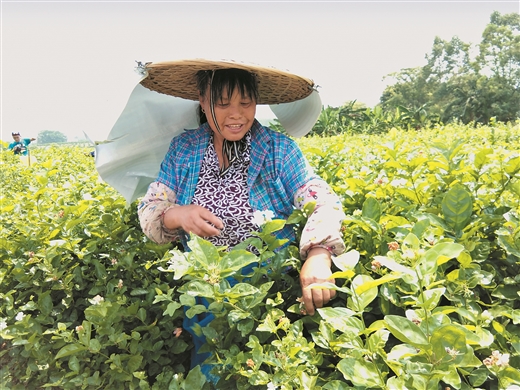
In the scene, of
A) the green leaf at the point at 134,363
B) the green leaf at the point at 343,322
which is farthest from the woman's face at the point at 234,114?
the green leaf at the point at 343,322

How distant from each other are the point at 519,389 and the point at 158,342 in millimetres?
1116

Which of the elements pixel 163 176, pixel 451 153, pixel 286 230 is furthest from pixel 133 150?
pixel 451 153

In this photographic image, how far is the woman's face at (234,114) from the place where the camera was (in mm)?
1599

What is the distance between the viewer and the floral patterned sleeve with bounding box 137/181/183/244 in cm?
161

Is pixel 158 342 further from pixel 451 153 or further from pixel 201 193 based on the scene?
pixel 451 153

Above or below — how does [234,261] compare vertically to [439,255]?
below

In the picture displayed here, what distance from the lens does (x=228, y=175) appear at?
1.71 meters

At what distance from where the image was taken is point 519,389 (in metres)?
0.71

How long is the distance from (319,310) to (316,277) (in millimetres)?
286

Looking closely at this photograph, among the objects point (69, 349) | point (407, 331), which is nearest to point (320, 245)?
point (407, 331)

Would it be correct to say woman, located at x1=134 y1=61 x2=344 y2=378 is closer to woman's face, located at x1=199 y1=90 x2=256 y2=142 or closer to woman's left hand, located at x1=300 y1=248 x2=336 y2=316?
woman's face, located at x1=199 y1=90 x2=256 y2=142

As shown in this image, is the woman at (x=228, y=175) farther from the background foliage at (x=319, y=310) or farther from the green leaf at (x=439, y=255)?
the green leaf at (x=439, y=255)

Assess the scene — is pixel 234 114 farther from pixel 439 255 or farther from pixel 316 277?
pixel 439 255

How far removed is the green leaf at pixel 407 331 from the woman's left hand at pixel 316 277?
1.05 feet
